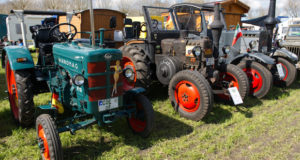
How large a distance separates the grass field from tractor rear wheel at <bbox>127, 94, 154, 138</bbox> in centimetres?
12

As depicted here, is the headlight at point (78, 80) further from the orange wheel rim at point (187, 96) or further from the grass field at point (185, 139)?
the orange wheel rim at point (187, 96)

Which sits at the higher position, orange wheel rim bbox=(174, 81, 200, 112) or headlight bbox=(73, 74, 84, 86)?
headlight bbox=(73, 74, 84, 86)

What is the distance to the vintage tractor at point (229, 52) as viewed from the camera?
4.83 m

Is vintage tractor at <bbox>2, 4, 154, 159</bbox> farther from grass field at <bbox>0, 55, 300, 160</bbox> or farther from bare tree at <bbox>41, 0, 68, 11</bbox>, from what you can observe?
bare tree at <bbox>41, 0, 68, 11</bbox>

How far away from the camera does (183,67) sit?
4492 mm

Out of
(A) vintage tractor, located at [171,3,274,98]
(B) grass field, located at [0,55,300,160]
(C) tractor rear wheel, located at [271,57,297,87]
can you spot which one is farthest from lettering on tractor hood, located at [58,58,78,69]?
(C) tractor rear wheel, located at [271,57,297,87]

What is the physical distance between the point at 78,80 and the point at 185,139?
1.66m

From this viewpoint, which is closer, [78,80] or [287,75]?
[78,80]

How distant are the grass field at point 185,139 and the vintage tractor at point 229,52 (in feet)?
2.64

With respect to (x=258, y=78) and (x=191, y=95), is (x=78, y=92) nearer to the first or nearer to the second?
(x=191, y=95)

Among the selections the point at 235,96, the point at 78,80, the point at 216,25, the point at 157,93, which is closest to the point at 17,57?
the point at 78,80

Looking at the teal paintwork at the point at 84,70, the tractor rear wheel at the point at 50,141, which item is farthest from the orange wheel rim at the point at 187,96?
the tractor rear wheel at the point at 50,141

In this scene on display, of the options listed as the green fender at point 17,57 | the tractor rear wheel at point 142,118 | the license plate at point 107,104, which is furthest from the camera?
the green fender at point 17,57

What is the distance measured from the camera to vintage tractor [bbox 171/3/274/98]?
483 cm
